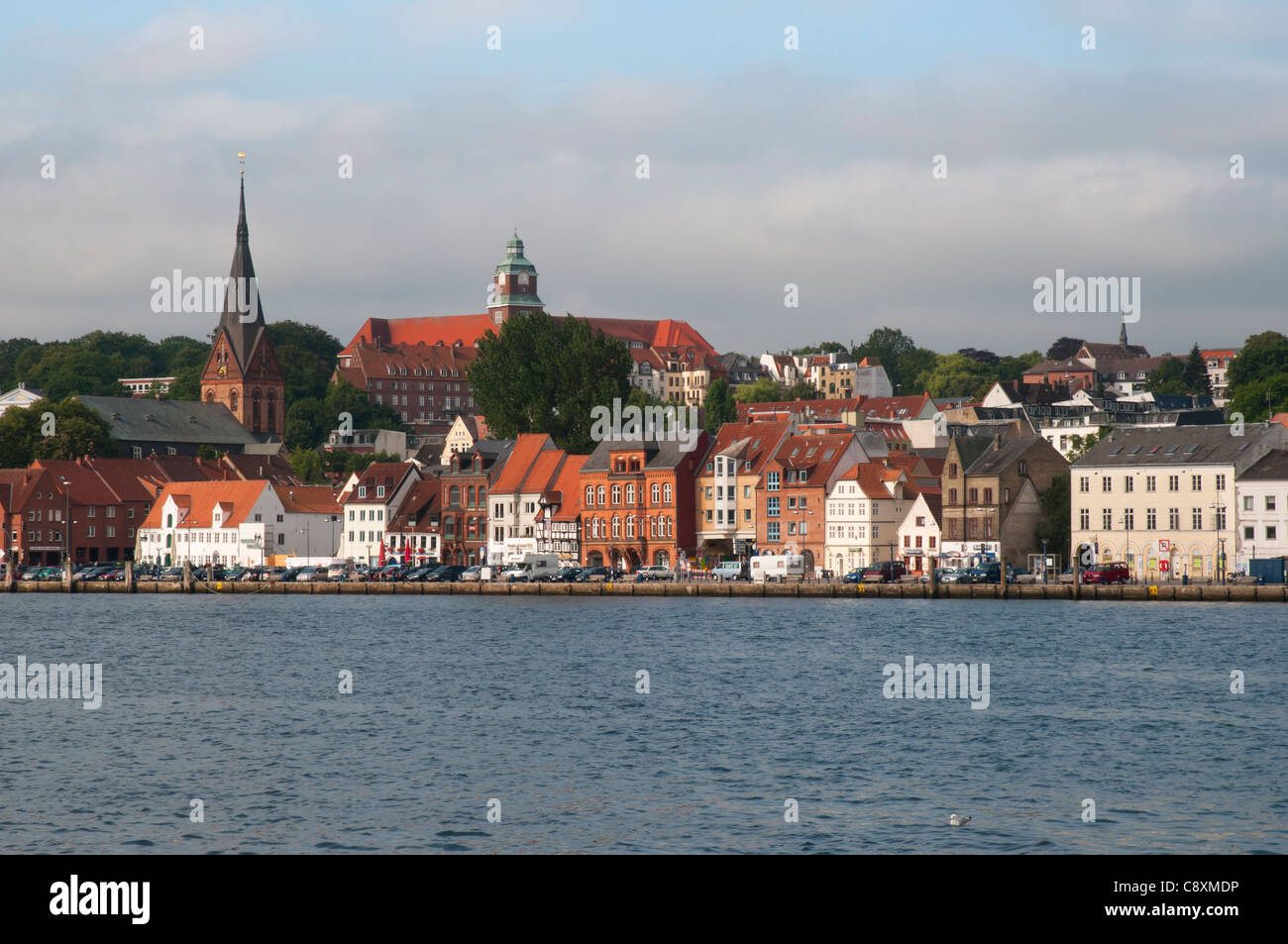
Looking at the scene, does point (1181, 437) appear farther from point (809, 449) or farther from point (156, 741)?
point (156, 741)

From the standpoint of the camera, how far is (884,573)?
97000mm

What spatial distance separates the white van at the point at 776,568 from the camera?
9962 centimetres

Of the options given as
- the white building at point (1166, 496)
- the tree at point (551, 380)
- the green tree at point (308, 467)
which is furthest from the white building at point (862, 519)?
the green tree at point (308, 467)

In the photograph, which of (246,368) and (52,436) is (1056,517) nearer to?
(52,436)

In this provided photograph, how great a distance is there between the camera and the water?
25250 mm

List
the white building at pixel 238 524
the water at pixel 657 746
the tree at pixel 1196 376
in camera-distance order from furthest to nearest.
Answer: the tree at pixel 1196 376, the white building at pixel 238 524, the water at pixel 657 746

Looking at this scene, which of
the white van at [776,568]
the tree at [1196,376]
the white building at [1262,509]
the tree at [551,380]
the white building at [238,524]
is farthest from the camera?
the tree at [1196,376]

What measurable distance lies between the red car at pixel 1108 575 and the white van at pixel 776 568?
57.4ft

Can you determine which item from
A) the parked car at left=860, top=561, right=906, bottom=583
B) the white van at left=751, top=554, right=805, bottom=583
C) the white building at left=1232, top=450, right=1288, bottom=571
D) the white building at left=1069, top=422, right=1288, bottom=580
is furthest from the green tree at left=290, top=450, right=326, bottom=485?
the white building at left=1232, top=450, right=1288, bottom=571

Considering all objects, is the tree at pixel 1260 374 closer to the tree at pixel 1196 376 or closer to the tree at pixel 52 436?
the tree at pixel 1196 376

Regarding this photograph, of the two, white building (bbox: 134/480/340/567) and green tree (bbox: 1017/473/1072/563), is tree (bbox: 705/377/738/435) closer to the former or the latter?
white building (bbox: 134/480/340/567)

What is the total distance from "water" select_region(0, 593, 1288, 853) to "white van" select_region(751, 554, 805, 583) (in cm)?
3348

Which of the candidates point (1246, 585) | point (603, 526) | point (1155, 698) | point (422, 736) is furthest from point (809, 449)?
point (422, 736)

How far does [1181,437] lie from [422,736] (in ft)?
229
